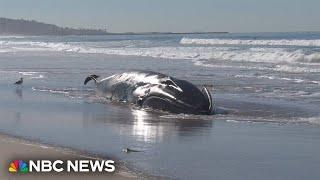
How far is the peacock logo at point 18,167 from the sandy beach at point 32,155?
0.06 m

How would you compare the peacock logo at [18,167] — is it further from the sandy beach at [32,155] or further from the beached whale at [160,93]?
the beached whale at [160,93]

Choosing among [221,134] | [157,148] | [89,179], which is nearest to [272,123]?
[221,134]

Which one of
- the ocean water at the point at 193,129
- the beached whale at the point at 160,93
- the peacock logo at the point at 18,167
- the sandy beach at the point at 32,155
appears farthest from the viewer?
the beached whale at the point at 160,93

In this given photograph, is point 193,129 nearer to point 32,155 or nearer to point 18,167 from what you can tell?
point 32,155

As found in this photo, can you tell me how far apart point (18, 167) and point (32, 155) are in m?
0.87

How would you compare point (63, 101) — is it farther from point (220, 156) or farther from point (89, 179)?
point (89, 179)

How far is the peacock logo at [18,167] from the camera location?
6.49 m

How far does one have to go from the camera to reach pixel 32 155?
24.7ft

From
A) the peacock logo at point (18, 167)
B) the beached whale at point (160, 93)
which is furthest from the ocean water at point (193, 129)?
the peacock logo at point (18, 167)

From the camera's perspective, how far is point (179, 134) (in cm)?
924

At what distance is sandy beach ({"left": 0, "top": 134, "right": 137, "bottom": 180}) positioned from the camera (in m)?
6.28

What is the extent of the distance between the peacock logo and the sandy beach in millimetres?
57

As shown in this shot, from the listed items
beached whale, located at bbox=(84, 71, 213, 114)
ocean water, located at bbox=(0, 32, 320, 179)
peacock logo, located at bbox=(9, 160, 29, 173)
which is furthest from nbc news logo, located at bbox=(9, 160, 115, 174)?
beached whale, located at bbox=(84, 71, 213, 114)

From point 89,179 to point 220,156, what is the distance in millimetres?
2043
